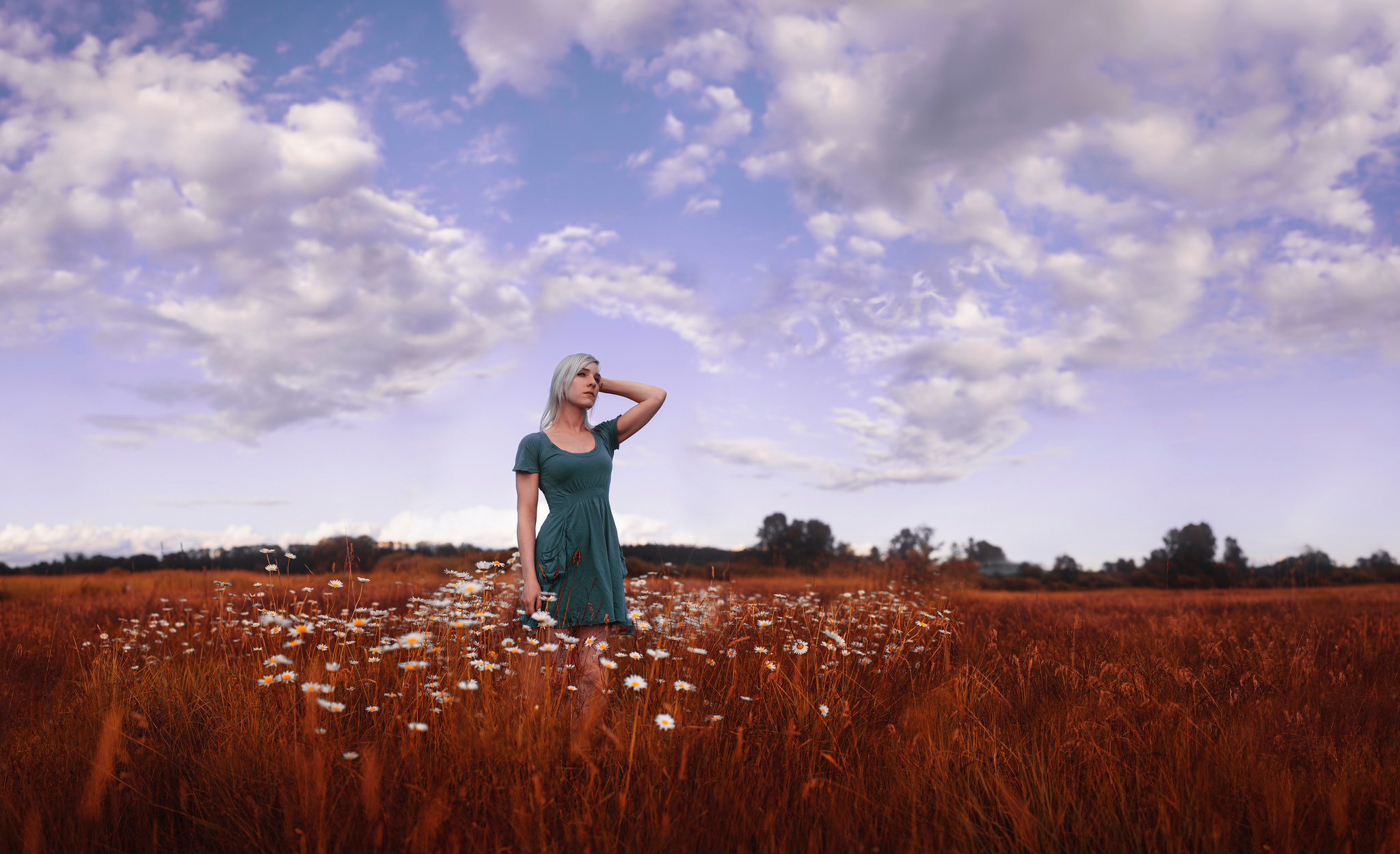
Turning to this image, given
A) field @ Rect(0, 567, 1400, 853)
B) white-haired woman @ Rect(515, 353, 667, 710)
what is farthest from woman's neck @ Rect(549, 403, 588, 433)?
field @ Rect(0, 567, 1400, 853)

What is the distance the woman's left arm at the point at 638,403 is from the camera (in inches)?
215

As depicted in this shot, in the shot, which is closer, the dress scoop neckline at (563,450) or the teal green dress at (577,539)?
the teal green dress at (577,539)

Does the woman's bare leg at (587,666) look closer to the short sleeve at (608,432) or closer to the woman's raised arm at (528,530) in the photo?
the woman's raised arm at (528,530)

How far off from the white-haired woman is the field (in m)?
0.36

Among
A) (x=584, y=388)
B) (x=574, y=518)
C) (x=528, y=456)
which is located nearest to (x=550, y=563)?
(x=574, y=518)

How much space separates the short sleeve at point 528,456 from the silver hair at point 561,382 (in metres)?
0.18

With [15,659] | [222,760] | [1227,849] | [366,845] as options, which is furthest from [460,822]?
[15,659]

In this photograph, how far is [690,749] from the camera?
329 centimetres

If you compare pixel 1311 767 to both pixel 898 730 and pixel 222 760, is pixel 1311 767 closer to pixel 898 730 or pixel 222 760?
pixel 898 730

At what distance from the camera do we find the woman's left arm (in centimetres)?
546

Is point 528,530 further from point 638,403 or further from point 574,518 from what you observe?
point 638,403

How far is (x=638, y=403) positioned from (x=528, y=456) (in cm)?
103

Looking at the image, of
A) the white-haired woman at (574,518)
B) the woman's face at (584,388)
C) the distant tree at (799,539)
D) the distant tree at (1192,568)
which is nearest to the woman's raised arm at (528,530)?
the white-haired woman at (574,518)

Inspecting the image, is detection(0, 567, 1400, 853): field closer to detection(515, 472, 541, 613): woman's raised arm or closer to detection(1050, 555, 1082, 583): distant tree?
detection(515, 472, 541, 613): woman's raised arm
